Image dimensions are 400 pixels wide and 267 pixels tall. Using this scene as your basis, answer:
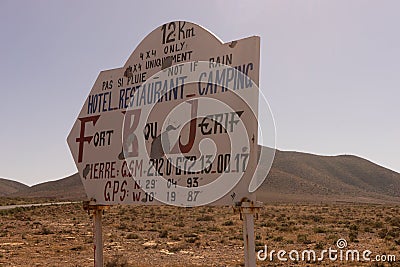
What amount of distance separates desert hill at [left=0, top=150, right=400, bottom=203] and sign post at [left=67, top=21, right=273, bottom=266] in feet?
255

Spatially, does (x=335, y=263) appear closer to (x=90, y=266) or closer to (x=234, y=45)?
(x=90, y=266)

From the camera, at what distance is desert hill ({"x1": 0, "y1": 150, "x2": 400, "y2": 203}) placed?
311 feet

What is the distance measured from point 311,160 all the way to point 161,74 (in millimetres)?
127717

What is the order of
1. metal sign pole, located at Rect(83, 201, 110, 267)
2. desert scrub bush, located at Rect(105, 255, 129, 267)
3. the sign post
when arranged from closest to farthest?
the sign post
metal sign pole, located at Rect(83, 201, 110, 267)
desert scrub bush, located at Rect(105, 255, 129, 267)

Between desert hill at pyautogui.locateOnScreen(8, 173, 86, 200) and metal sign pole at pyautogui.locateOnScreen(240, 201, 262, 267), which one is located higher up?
metal sign pole at pyautogui.locateOnScreen(240, 201, 262, 267)

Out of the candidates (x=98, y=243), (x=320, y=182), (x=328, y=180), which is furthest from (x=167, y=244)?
(x=328, y=180)

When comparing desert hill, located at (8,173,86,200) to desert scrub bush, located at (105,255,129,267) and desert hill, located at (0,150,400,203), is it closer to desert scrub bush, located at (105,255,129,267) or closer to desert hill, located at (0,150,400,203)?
desert hill, located at (0,150,400,203)

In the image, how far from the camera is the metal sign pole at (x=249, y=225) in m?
4.21

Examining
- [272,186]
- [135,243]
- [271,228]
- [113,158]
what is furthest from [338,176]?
[113,158]

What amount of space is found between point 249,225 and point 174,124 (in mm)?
1448

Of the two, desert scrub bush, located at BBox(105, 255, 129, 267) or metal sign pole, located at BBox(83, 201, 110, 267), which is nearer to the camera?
metal sign pole, located at BBox(83, 201, 110, 267)

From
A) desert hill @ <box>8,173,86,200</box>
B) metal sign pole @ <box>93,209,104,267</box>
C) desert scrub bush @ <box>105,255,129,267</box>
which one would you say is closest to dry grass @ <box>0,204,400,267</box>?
desert scrub bush @ <box>105,255,129,267</box>

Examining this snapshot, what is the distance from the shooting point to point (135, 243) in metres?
17.7

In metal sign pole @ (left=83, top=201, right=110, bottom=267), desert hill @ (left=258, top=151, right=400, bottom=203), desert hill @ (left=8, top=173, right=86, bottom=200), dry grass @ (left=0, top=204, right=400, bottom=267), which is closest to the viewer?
metal sign pole @ (left=83, top=201, right=110, bottom=267)
